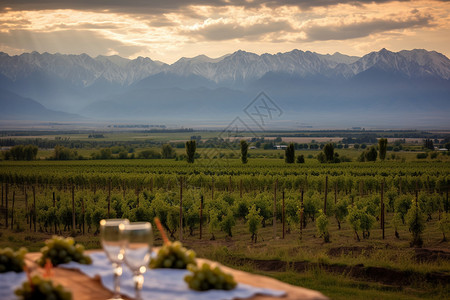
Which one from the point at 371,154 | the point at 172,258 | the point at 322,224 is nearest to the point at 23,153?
the point at 371,154

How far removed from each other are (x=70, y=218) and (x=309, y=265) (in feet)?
35.7

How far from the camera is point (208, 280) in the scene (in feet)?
9.87

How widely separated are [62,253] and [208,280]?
4.01 ft

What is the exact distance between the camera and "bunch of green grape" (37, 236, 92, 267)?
3623 mm

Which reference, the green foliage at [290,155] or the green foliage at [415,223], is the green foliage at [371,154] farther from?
the green foliage at [415,223]

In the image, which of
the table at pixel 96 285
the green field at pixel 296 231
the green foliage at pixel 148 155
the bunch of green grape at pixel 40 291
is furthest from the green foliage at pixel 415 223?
the green foliage at pixel 148 155

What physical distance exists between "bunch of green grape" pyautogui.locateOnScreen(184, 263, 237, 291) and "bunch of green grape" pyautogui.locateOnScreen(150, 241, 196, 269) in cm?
41

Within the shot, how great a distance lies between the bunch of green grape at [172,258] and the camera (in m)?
3.47

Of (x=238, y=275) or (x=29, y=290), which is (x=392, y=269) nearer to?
(x=238, y=275)

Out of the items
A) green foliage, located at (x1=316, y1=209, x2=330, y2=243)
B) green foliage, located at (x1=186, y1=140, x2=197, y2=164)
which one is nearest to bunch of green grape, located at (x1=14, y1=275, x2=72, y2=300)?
green foliage, located at (x1=316, y1=209, x2=330, y2=243)

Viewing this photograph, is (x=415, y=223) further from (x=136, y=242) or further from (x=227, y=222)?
(x=136, y=242)

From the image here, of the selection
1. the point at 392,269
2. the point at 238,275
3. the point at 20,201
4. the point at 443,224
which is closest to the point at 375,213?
the point at 443,224

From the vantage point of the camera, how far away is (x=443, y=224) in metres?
15.9

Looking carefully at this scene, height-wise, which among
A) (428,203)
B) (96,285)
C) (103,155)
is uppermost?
(96,285)
